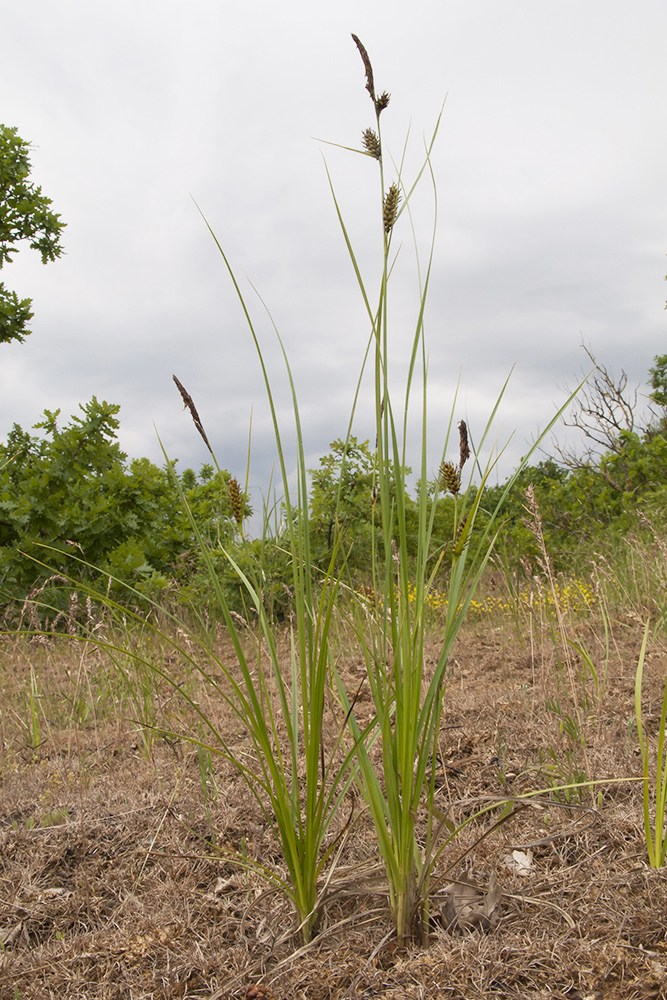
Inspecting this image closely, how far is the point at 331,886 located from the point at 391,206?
139cm

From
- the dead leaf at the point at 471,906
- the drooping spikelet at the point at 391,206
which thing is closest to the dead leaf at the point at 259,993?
the dead leaf at the point at 471,906

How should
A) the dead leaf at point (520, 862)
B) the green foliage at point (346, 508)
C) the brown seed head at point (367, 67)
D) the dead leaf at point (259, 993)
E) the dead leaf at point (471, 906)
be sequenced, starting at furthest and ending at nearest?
the green foliage at point (346, 508), the dead leaf at point (520, 862), the dead leaf at point (471, 906), the dead leaf at point (259, 993), the brown seed head at point (367, 67)

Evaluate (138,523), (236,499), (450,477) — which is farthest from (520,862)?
(138,523)

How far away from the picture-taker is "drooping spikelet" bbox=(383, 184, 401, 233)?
118cm

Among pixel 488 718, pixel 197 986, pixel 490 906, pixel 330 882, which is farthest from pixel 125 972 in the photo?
pixel 488 718

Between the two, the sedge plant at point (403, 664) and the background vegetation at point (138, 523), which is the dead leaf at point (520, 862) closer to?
the sedge plant at point (403, 664)

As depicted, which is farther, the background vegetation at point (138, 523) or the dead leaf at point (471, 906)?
the background vegetation at point (138, 523)

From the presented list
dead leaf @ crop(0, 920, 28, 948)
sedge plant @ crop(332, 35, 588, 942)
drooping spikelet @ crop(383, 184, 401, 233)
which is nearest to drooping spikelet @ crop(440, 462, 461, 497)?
sedge plant @ crop(332, 35, 588, 942)

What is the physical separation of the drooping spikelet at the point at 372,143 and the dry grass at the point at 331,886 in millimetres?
1220

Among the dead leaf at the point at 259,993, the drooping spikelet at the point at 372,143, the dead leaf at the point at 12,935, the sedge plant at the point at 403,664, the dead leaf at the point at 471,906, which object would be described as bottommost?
the dead leaf at the point at 12,935

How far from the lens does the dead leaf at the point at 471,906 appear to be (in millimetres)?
1312

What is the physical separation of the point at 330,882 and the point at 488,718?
1.35 metres

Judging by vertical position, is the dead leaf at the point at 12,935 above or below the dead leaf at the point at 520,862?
below

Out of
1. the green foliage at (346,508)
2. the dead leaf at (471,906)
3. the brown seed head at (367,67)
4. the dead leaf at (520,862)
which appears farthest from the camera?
the green foliage at (346,508)
